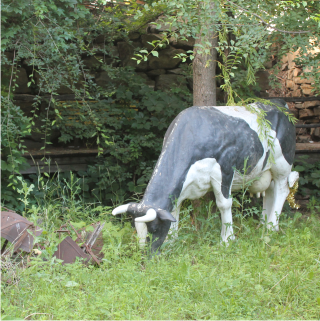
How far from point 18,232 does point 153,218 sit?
3.36 ft

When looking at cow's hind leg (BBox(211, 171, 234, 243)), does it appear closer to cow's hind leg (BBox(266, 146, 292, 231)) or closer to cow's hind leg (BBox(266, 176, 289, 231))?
cow's hind leg (BBox(266, 146, 292, 231))

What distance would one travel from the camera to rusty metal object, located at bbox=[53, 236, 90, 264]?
9.66 ft

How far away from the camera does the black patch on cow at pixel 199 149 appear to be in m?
3.19

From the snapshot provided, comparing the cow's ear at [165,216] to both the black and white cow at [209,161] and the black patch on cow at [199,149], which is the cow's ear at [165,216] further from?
the black patch on cow at [199,149]

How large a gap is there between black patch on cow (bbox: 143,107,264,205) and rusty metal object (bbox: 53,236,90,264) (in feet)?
2.16

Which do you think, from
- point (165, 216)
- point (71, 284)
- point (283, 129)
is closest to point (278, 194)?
point (283, 129)

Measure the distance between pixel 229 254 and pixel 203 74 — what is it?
Result: 2.13m

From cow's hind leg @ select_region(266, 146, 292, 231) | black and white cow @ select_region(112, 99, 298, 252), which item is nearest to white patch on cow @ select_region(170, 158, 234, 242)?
black and white cow @ select_region(112, 99, 298, 252)

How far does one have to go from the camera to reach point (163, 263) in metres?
2.93

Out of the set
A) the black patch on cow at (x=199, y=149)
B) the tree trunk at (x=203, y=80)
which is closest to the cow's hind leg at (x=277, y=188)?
the black patch on cow at (x=199, y=149)

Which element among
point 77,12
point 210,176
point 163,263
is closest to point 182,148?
point 210,176

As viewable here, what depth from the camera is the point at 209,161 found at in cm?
336

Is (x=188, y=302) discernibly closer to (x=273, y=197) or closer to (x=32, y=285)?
(x=32, y=285)

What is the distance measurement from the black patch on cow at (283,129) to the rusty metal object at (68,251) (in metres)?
2.31
